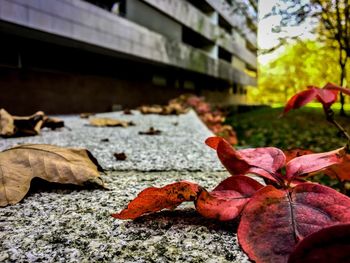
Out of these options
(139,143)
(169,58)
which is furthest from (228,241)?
(169,58)

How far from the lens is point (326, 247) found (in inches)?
15.2

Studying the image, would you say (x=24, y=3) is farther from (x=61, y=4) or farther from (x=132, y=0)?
(x=132, y=0)

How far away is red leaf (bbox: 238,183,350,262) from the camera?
466mm

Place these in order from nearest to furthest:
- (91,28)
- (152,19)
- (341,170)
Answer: (341,170)
(91,28)
(152,19)

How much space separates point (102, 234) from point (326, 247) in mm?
363

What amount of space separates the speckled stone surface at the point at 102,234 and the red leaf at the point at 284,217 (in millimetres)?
51

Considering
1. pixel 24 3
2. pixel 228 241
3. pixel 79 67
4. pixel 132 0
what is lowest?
pixel 228 241

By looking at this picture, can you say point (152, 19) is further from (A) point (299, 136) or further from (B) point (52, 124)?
(B) point (52, 124)

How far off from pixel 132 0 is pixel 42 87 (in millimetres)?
5966

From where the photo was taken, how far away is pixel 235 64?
31.2 metres

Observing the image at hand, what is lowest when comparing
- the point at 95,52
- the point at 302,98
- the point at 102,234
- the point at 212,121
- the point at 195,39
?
the point at 212,121

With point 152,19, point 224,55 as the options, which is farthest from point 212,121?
point 224,55

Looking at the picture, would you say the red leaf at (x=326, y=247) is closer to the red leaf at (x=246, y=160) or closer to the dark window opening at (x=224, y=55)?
the red leaf at (x=246, y=160)

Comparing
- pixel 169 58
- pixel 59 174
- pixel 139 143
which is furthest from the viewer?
pixel 169 58
